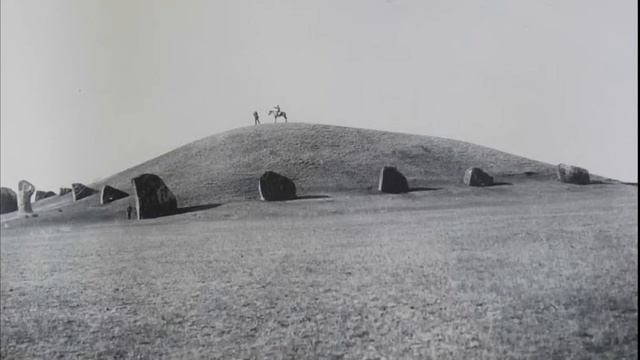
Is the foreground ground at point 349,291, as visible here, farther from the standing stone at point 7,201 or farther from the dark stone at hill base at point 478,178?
the standing stone at point 7,201

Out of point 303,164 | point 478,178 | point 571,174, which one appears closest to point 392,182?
point 478,178

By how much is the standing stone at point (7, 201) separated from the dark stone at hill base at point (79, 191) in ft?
9.55

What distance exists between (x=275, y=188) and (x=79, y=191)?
11463mm

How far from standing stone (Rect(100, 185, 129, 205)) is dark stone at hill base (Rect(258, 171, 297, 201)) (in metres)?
7.73

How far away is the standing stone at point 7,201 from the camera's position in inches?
1194

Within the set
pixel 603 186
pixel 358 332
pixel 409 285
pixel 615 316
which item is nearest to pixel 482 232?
pixel 409 285

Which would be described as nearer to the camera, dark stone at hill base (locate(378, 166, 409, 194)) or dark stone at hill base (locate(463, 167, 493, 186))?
dark stone at hill base (locate(463, 167, 493, 186))

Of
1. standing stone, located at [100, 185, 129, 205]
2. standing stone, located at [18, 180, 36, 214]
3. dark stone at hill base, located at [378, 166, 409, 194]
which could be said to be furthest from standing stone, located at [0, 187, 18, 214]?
dark stone at hill base, located at [378, 166, 409, 194]

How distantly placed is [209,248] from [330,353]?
777 cm

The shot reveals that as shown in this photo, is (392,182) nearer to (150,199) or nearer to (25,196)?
(150,199)

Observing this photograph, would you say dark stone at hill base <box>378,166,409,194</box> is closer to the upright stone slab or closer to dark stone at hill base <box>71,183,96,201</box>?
the upright stone slab

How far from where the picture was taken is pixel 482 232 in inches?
606

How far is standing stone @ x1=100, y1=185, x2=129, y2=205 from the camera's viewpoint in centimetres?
3106

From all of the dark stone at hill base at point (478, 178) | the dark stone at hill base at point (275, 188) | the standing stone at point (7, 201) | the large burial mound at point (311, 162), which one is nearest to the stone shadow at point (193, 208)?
the large burial mound at point (311, 162)
